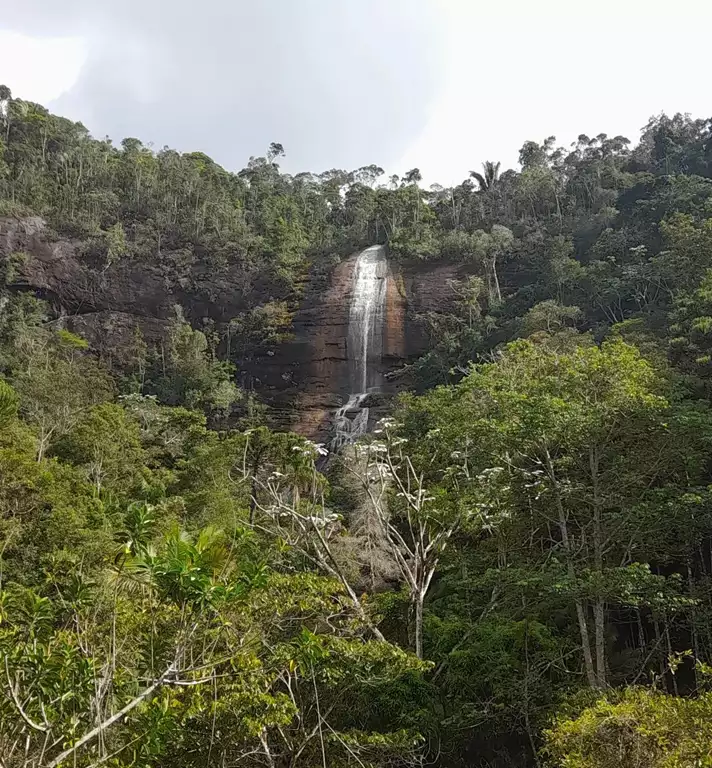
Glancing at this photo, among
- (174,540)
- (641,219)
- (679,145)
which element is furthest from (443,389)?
(679,145)

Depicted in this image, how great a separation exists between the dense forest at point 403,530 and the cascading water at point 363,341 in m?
1.72

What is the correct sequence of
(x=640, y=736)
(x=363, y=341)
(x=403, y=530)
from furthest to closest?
(x=363, y=341), (x=403, y=530), (x=640, y=736)

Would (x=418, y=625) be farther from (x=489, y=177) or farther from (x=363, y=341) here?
(x=489, y=177)

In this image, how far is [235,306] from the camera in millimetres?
34156

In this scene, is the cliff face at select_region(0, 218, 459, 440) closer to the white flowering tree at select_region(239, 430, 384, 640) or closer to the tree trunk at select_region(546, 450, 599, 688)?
the white flowering tree at select_region(239, 430, 384, 640)

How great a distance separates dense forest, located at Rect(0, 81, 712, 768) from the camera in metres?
4.93

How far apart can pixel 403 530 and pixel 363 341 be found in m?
15.7

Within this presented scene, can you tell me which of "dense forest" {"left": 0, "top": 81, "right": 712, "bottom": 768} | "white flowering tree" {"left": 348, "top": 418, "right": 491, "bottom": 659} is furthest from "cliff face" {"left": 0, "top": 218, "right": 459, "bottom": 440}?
"white flowering tree" {"left": 348, "top": 418, "right": 491, "bottom": 659}

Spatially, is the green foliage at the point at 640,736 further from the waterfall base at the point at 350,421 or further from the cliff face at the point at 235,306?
the cliff face at the point at 235,306

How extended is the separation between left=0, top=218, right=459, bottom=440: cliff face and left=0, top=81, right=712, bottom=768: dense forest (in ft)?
2.13

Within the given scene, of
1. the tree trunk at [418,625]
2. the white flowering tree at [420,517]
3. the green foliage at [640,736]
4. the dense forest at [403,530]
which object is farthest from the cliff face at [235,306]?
the green foliage at [640,736]

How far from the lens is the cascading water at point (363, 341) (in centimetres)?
2669

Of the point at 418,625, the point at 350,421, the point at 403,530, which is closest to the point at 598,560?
the point at 418,625

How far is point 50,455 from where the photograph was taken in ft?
60.3
